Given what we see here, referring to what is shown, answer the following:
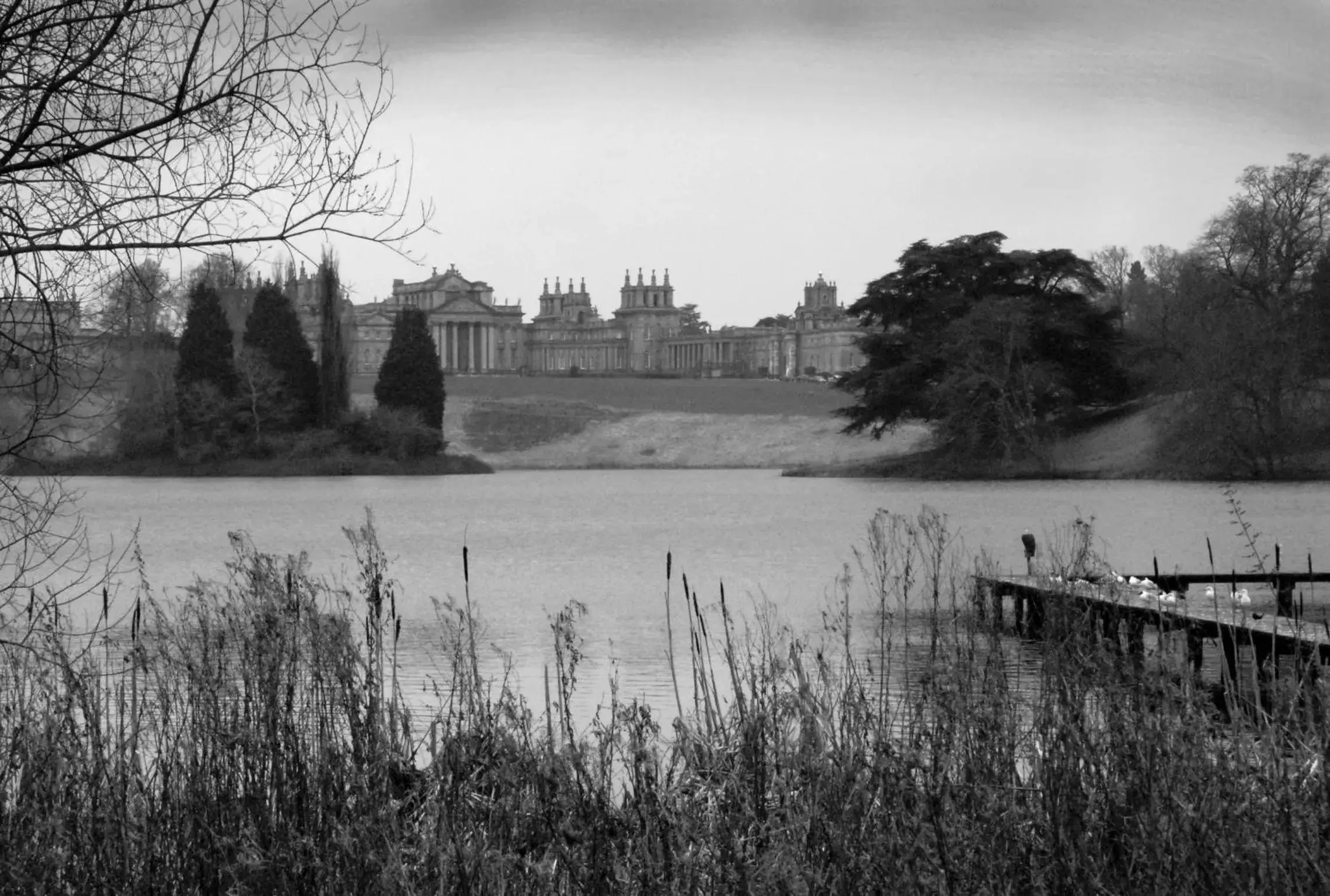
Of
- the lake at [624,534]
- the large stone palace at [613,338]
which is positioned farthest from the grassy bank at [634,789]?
the large stone palace at [613,338]

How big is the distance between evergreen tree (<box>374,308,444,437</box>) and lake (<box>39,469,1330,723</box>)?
8.03 meters

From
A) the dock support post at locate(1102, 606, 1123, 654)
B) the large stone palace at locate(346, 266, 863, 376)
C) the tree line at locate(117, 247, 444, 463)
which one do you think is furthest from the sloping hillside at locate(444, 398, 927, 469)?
the dock support post at locate(1102, 606, 1123, 654)

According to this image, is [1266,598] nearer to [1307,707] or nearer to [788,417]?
[1307,707]

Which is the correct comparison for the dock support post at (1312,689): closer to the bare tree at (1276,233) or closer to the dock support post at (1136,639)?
the dock support post at (1136,639)

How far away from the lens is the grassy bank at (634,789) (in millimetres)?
4152

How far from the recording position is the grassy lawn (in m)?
82.1

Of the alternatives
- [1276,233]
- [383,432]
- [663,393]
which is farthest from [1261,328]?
[663,393]

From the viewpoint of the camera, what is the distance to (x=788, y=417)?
7562 centimetres

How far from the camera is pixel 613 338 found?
152m

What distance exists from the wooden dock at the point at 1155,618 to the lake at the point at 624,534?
0.59m

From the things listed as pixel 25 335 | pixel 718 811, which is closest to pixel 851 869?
pixel 718 811

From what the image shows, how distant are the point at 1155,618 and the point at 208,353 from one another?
4644cm

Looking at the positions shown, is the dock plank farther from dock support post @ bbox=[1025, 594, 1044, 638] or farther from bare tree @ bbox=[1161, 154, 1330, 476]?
bare tree @ bbox=[1161, 154, 1330, 476]

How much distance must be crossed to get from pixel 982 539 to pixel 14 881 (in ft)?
66.9
